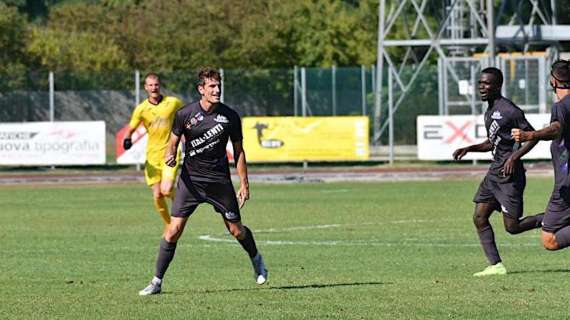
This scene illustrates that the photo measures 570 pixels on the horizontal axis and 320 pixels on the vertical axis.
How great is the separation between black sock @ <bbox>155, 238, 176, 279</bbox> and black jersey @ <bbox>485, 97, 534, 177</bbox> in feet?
11.5

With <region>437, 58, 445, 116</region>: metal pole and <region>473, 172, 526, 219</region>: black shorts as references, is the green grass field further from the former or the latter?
<region>437, 58, 445, 116</region>: metal pole

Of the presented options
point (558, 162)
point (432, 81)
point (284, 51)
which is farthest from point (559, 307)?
point (284, 51)

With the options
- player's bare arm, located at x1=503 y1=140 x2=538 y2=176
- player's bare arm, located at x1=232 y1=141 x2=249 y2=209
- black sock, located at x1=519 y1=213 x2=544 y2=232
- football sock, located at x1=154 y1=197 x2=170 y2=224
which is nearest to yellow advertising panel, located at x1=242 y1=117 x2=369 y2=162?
football sock, located at x1=154 y1=197 x2=170 y2=224

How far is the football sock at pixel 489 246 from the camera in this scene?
14805mm

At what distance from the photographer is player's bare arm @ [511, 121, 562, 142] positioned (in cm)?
1221

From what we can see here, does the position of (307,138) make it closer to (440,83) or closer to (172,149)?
(440,83)

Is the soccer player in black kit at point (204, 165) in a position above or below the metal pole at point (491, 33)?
below

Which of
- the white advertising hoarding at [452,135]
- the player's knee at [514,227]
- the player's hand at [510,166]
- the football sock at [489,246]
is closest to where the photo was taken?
the player's hand at [510,166]

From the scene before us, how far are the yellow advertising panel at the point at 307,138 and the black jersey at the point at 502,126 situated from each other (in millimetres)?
25587

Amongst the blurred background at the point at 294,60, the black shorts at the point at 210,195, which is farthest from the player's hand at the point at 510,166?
the blurred background at the point at 294,60

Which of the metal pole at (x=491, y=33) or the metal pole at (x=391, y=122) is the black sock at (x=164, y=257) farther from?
the metal pole at (x=491, y=33)

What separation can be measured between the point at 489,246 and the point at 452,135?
24748 mm

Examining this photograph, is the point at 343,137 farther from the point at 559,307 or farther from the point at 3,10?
the point at 559,307

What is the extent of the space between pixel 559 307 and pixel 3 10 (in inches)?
1782
